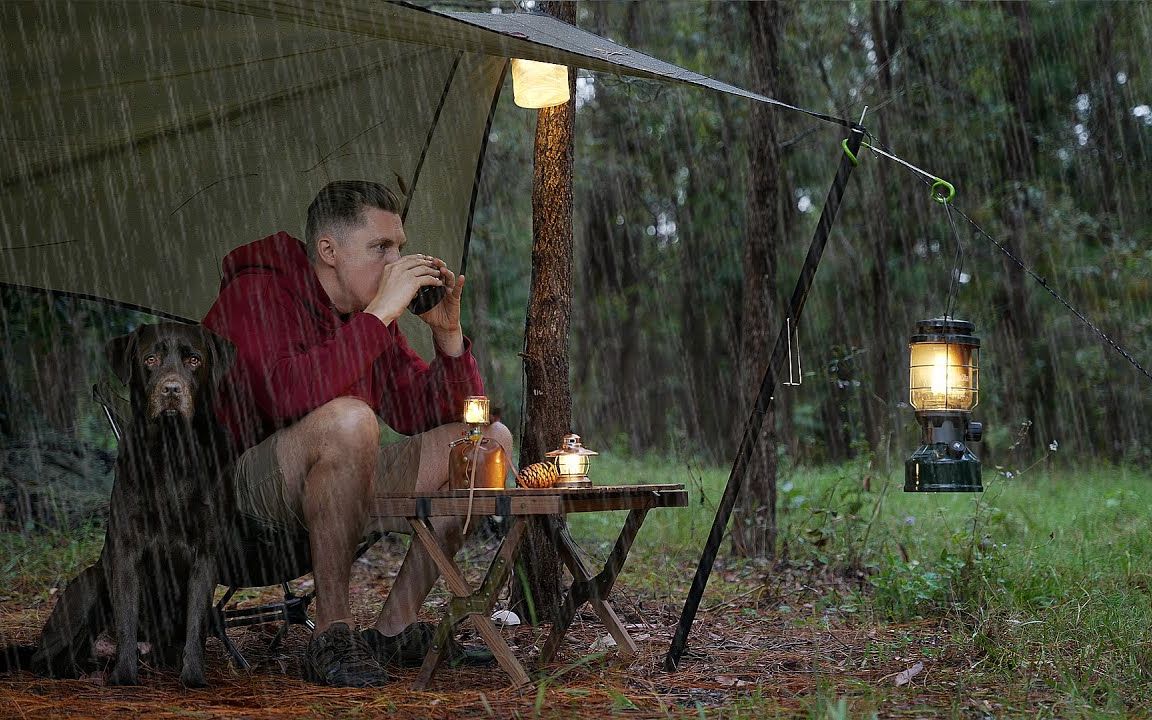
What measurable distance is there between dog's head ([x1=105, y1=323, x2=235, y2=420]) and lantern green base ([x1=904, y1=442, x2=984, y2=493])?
6.53 feet

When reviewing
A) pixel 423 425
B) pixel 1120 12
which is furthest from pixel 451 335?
pixel 1120 12

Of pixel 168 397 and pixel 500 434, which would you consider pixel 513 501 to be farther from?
pixel 168 397

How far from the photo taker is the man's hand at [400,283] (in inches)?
122

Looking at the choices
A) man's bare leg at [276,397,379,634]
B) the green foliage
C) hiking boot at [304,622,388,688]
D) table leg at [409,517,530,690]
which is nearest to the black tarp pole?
table leg at [409,517,530,690]


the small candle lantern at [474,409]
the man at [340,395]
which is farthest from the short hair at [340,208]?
the small candle lantern at [474,409]

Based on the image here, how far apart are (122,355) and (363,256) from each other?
78cm

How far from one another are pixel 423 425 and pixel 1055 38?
11.8 metres

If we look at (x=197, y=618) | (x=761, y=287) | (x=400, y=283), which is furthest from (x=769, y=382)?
(x=761, y=287)

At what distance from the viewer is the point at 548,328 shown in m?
4.12

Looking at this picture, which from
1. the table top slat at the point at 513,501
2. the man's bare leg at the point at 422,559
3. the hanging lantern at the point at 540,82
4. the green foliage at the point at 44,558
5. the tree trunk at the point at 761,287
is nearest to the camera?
the table top slat at the point at 513,501

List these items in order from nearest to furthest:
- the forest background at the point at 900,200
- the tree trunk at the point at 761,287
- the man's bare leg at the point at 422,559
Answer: the man's bare leg at the point at 422,559, the tree trunk at the point at 761,287, the forest background at the point at 900,200

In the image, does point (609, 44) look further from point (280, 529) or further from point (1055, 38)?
point (1055, 38)

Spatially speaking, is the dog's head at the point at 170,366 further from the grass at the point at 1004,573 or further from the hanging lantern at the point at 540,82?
the grass at the point at 1004,573

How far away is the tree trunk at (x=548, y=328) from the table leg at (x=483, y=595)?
1.17 meters
